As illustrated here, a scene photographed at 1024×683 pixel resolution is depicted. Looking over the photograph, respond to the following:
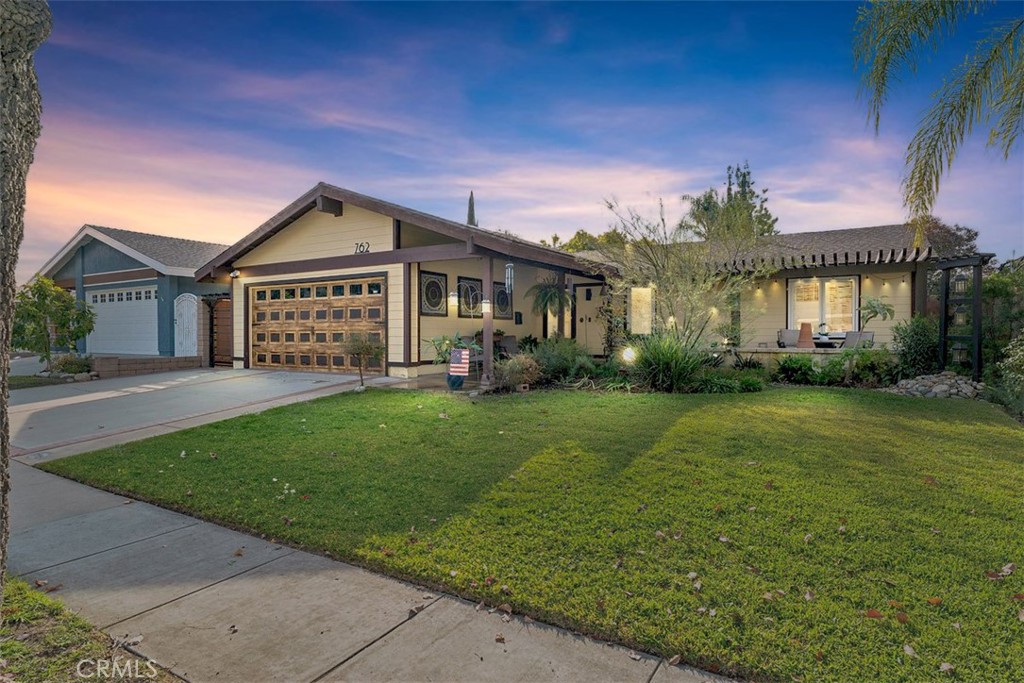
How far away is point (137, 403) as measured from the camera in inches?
393

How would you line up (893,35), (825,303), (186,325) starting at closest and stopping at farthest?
(893,35) < (825,303) < (186,325)

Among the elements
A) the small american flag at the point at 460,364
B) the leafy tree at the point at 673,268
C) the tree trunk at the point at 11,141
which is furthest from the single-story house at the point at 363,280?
the tree trunk at the point at 11,141

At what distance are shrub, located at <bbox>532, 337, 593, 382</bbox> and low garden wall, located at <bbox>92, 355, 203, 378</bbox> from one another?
11657 millimetres

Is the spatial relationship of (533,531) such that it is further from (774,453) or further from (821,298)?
(821,298)

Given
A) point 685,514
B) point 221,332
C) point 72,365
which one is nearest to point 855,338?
point 685,514

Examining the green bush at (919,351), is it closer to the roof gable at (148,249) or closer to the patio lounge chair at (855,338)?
the patio lounge chair at (855,338)

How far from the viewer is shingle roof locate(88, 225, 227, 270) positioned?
57.3 feet

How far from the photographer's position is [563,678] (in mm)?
2396

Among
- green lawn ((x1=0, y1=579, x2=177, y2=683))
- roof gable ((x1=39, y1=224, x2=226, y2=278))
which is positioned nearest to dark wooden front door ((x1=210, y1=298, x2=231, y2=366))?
roof gable ((x1=39, y1=224, x2=226, y2=278))

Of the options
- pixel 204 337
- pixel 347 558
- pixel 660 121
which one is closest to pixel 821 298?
pixel 660 121

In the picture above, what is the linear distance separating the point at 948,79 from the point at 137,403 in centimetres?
1411

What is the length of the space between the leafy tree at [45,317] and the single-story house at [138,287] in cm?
209

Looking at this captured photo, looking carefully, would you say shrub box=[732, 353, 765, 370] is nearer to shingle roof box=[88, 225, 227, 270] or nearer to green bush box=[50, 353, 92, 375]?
shingle roof box=[88, 225, 227, 270]

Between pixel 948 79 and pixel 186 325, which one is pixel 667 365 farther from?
pixel 186 325
